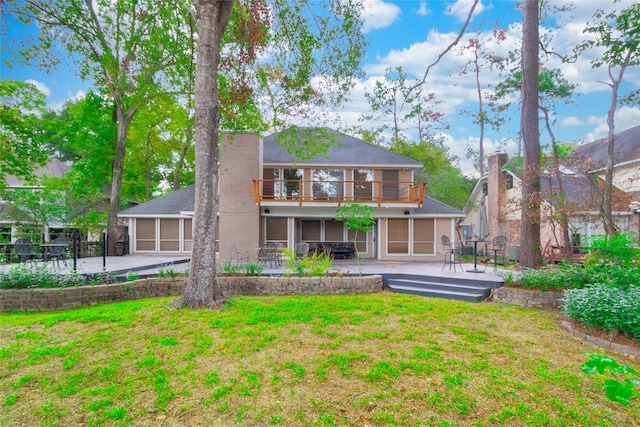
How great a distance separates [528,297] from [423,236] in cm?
736

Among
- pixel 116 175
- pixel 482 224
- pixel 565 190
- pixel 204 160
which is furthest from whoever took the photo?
pixel 116 175

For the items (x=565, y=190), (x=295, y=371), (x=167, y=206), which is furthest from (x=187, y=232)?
(x=565, y=190)

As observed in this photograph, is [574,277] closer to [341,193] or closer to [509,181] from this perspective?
[341,193]

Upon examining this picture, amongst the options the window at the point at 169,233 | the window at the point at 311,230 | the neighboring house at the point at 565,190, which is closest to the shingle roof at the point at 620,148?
the neighboring house at the point at 565,190

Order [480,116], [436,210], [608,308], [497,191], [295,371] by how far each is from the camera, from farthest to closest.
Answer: [480,116] < [497,191] < [436,210] < [608,308] < [295,371]

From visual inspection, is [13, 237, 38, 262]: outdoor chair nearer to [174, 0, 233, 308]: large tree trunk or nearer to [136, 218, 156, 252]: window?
[136, 218, 156, 252]: window

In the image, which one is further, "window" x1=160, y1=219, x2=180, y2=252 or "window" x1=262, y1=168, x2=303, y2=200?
"window" x1=160, y1=219, x2=180, y2=252

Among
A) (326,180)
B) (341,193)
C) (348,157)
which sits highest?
(348,157)

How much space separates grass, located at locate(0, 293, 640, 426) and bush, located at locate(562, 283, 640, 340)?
490 millimetres

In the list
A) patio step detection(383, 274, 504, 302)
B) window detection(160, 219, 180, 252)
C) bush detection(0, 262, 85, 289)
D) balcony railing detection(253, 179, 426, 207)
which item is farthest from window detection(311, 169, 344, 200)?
bush detection(0, 262, 85, 289)

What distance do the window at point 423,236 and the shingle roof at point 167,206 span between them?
1111cm

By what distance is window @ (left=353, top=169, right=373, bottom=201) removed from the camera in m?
14.6

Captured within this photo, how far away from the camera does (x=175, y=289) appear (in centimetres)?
778

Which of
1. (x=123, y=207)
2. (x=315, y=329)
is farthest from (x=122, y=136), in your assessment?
(x=315, y=329)
